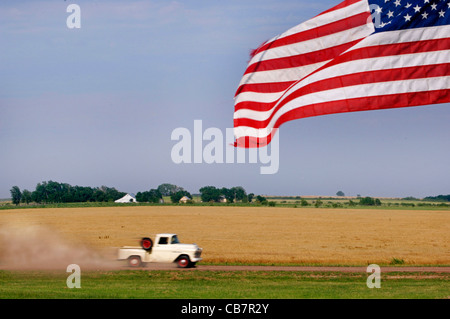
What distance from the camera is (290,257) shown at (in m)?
39.9

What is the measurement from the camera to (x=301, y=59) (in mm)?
14672

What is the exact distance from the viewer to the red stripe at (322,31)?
13469 millimetres

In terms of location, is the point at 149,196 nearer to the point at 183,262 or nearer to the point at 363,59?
the point at 183,262

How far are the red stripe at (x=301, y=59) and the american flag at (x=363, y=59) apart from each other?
25mm

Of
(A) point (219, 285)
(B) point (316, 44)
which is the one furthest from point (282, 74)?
(A) point (219, 285)

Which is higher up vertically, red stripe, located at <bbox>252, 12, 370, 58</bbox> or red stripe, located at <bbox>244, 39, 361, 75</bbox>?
red stripe, located at <bbox>252, 12, 370, 58</bbox>

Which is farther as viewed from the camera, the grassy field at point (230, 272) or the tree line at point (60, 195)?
the tree line at point (60, 195)

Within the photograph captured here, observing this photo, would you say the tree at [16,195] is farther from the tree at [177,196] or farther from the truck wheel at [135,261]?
the truck wheel at [135,261]

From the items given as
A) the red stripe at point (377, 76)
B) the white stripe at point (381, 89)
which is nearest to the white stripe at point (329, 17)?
the red stripe at point (377, 76)

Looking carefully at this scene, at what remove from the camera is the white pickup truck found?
Result: 30969 mm

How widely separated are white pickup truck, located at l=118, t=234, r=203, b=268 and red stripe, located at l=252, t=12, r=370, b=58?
17.8m

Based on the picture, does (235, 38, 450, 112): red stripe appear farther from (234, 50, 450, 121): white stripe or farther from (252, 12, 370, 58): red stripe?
(252, 12, 370, 58): red stripe

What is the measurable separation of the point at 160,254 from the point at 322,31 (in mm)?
19862

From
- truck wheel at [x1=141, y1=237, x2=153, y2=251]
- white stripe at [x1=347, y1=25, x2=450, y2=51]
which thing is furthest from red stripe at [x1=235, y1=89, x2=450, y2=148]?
truck wheel at [x1=141, y1=237, x2=153, y2=251]
